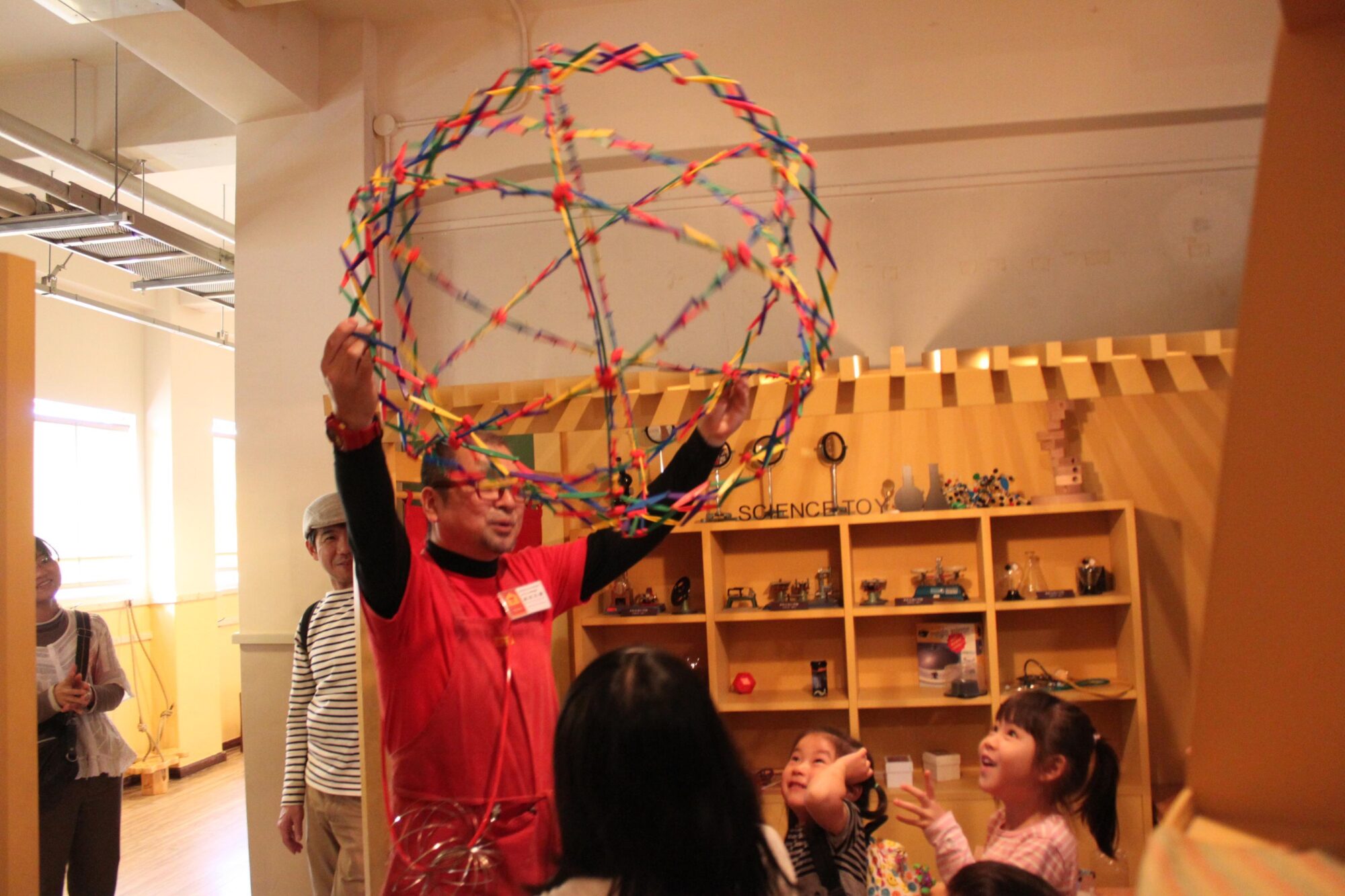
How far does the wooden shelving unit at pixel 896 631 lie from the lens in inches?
149

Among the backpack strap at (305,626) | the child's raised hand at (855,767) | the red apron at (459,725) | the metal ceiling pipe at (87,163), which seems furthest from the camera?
the metal ceiling pipe at (87,163)

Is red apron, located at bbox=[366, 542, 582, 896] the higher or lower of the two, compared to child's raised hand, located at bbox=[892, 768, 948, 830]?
higher

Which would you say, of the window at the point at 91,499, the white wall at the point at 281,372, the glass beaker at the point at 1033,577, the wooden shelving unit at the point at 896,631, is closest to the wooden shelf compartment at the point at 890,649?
the wooden shelving unit at the point at 896,631

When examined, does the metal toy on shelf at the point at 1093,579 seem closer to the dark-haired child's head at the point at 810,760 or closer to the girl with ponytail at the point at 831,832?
the dark-haired child's head at the point at 810,760

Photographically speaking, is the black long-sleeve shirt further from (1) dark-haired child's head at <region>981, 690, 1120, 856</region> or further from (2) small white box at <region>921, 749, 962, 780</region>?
(2) small white box at <region>921, 749, 962, 780</region>

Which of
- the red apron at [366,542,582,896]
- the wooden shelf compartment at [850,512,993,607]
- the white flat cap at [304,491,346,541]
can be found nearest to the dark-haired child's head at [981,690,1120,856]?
the red apron at [366,542,582,896]

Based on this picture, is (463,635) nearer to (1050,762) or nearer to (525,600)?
(525,600)

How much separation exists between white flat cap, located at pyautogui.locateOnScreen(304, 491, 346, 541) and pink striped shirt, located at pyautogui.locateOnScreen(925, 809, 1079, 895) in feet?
7.90

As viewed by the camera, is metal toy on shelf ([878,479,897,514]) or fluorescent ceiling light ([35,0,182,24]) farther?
metal toy on shelf ([878,479,897,514])

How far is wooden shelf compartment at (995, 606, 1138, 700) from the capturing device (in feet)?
13.2

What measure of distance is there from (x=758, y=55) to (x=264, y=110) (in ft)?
7.03

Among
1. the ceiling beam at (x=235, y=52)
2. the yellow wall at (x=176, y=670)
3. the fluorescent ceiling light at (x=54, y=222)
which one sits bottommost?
the yellow wall at (x=176, y=670)

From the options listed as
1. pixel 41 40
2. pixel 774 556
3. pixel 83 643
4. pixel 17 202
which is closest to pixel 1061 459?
pixel 774 556

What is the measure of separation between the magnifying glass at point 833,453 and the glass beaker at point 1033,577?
0.78m
